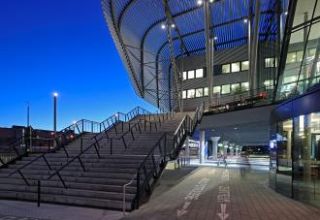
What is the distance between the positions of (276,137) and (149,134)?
730 cm

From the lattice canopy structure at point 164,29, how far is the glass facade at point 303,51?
75.5 ft

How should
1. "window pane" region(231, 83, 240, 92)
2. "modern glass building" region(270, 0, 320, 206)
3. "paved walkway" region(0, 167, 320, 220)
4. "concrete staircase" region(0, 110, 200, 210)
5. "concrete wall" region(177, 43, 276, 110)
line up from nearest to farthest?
1. "paved walkway" region(0, 167, 320, 220)
2. "concrete staircase" region(0, 110, 200, 210)
3. "modern glass building" region(270, 0, 320, 206)
4. "concrete wall" region(177, 43, 276, 110)
5. "window pane" region(231, 83, 240, 92)

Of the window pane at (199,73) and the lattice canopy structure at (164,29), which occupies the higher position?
the lattice canopy structure at (164,29)

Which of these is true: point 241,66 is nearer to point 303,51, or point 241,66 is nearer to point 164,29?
point 164,29

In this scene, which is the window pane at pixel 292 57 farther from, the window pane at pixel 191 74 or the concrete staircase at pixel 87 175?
the window pane at pixel 191 74

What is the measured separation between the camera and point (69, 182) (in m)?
14.7

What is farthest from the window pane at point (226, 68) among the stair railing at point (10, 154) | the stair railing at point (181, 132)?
the stair railing at point (10, 154)

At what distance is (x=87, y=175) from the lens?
15258mm

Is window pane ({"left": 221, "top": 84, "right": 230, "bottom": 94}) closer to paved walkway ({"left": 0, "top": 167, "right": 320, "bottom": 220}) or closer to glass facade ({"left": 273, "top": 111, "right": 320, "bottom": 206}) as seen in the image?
glass facade ({"left": 273, "top": 111, "right": 320, "bottom": 206})

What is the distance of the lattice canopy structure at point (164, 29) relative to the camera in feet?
147

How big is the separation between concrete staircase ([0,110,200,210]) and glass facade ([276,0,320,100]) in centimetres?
661

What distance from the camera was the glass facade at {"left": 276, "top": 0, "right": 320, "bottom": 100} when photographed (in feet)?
47.4

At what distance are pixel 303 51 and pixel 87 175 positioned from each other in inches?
405

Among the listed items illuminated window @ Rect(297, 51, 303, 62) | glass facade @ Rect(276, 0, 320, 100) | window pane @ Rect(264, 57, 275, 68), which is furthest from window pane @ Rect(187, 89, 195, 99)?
illuminated window @ Rect(297, 51, 303, 62)
